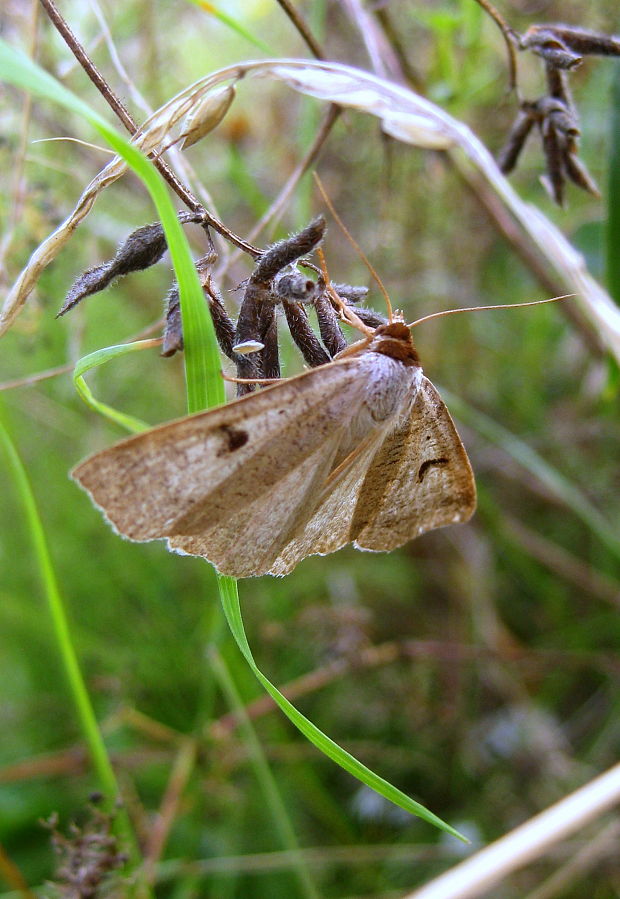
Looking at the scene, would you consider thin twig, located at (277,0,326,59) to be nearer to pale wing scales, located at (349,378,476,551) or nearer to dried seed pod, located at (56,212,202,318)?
dried seed pod, located at (56,212,202,318)

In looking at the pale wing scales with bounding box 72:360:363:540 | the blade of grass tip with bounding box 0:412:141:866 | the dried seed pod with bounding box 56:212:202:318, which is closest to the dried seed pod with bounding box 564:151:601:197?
the pale wing scales with bounding box 72:360:363:540

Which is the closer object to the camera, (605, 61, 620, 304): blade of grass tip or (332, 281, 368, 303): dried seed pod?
(332, 281, 368, 303): dried seed pod

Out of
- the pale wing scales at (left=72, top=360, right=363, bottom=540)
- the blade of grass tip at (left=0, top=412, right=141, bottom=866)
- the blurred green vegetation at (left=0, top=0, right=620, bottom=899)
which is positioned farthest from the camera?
the blurred green vegetation at (left=0, top=0, right=620, bottom=899)

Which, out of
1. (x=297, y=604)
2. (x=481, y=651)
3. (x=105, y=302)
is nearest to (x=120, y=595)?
(x=297, y=604)

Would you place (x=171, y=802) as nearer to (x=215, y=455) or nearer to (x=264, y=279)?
(x=215, y=455)

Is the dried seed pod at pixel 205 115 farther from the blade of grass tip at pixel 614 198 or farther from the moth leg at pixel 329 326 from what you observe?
the blade of grass tip at pixel 614 198

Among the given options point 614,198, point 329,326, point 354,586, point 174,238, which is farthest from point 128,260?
point 354,586

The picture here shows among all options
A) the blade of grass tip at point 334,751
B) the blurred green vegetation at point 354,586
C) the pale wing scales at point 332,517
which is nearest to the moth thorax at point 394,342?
the pale wing scales at point 332,517
